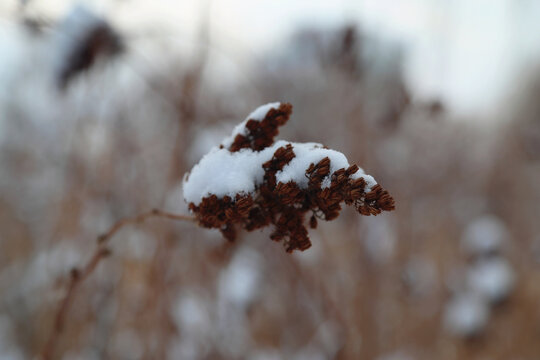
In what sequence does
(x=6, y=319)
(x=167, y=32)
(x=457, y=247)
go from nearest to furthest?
(x=167, y=32) → (x=6, y=319) → (x=457, y=247)

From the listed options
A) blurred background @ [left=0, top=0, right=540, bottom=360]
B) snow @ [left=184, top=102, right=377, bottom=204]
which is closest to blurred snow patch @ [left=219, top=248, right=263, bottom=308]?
blurred background @ [left=0, top=0, right=540, bottom=360]

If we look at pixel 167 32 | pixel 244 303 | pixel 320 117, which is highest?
pixel 320 117

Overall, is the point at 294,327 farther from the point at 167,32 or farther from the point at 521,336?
the point at 521,336

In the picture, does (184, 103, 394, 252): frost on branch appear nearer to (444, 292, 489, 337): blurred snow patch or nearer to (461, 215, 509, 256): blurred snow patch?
(444, 292, 489, 337): blurred snow patch

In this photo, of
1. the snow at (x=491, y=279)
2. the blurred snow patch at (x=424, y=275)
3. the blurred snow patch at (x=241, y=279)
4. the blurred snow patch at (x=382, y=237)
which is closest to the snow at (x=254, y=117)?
the blurred snow patch at (x=241, y=279)

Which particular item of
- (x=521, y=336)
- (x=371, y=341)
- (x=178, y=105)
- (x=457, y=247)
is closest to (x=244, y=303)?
(x=371, y=341)

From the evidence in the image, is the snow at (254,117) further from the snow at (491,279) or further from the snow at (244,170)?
the snow at (491,279)
